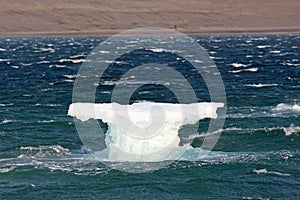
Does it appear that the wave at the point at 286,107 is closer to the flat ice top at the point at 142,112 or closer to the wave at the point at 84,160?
the wave at the point at 84,160

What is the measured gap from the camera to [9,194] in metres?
34.0

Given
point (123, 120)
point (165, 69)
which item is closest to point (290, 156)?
point (123, 120)

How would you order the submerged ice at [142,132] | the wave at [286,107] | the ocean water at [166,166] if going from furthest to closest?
the wave at [286,107] < the submerged ice at [142,132] < the ocean water at [166,166]

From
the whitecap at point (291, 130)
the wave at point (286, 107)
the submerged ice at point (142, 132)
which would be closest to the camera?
the submerged ice at point (142, 132)

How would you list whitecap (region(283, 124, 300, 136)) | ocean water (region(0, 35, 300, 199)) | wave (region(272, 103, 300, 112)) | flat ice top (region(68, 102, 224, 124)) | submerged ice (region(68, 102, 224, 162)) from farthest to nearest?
1. wave (region(272, 103, 300, 112))
2. whitecap (region(283, 124, 300, 136))
3. flat ice top (region(68, 102, 224, 124))
4. submerged ice (region(68, 102, 224, 162))
5. ocean water (region(0, 35, 300, 199))

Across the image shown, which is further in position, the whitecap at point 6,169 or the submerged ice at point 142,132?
the submerged ice at point 142,132

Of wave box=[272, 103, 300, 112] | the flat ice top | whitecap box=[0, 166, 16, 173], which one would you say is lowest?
whitecap box=[0, 166, 16, 173]

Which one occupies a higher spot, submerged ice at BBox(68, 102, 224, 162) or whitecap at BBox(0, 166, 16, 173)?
submerged ice at BBox(68, 102, 224, 162)

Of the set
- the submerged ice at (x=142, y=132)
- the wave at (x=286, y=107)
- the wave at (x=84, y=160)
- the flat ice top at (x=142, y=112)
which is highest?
the wave at (x=286, y=107)

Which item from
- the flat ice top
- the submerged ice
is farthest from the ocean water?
the flat ice top

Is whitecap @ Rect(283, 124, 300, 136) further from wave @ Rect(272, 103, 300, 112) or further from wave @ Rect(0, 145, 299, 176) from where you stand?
wave @ Rect(272, 103, 300, 112)

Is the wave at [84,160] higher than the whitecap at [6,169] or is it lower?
higher

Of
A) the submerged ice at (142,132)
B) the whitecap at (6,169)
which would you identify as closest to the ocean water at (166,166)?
the whitecap at (6,169)

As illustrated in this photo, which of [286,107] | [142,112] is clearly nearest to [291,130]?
[286,107]
